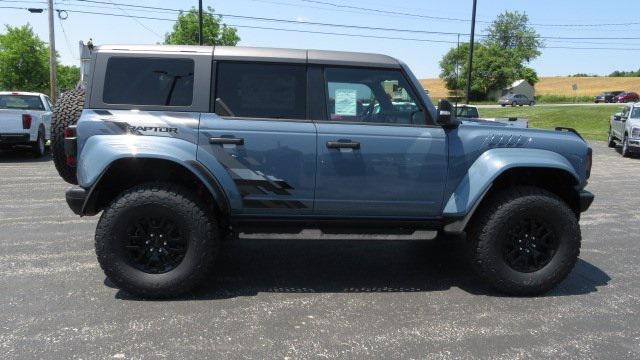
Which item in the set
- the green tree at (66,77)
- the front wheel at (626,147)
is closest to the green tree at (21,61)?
the green tree at (66,77)

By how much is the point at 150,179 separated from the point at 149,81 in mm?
783

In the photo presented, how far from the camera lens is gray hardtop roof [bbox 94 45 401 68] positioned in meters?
Result: 4.24

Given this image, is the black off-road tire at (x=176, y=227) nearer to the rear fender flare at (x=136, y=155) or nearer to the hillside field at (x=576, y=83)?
the rear fender flare at (x=136, y=155)

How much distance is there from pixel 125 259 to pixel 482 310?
281 cm

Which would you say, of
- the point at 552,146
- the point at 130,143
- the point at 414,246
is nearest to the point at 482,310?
the point at 552,146

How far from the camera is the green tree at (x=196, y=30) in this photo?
38250 mm

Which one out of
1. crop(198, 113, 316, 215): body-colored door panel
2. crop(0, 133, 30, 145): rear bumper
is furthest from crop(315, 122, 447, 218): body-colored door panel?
crop(0, 133, 30, 145): rear bumper

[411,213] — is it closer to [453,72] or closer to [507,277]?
[507,277]

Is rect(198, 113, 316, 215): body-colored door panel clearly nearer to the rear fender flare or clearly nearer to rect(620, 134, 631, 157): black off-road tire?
the rear fender flare

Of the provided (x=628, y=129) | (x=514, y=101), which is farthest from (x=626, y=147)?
(x=514, y=101)

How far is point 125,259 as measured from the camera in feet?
13.6

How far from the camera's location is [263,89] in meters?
4.27

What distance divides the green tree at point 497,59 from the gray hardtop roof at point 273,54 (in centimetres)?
7875

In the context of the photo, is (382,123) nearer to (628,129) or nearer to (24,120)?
(24,120)
